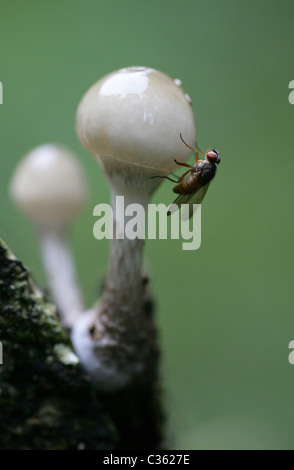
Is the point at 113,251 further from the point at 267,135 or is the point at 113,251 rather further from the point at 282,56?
the point at 282,56

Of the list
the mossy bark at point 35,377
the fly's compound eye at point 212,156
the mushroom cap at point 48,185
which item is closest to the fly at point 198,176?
the fly's compound eye at point 212,156

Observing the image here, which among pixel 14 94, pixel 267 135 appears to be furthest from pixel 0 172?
pixel 267 135

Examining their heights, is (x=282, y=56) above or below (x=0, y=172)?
above

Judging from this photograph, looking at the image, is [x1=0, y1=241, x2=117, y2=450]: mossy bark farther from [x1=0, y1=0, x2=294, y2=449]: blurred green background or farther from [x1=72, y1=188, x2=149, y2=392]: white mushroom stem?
[x1=0, y1=0, x2=294, y2=449]: blurred green background

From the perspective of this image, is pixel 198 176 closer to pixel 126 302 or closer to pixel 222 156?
pixel 126 302
